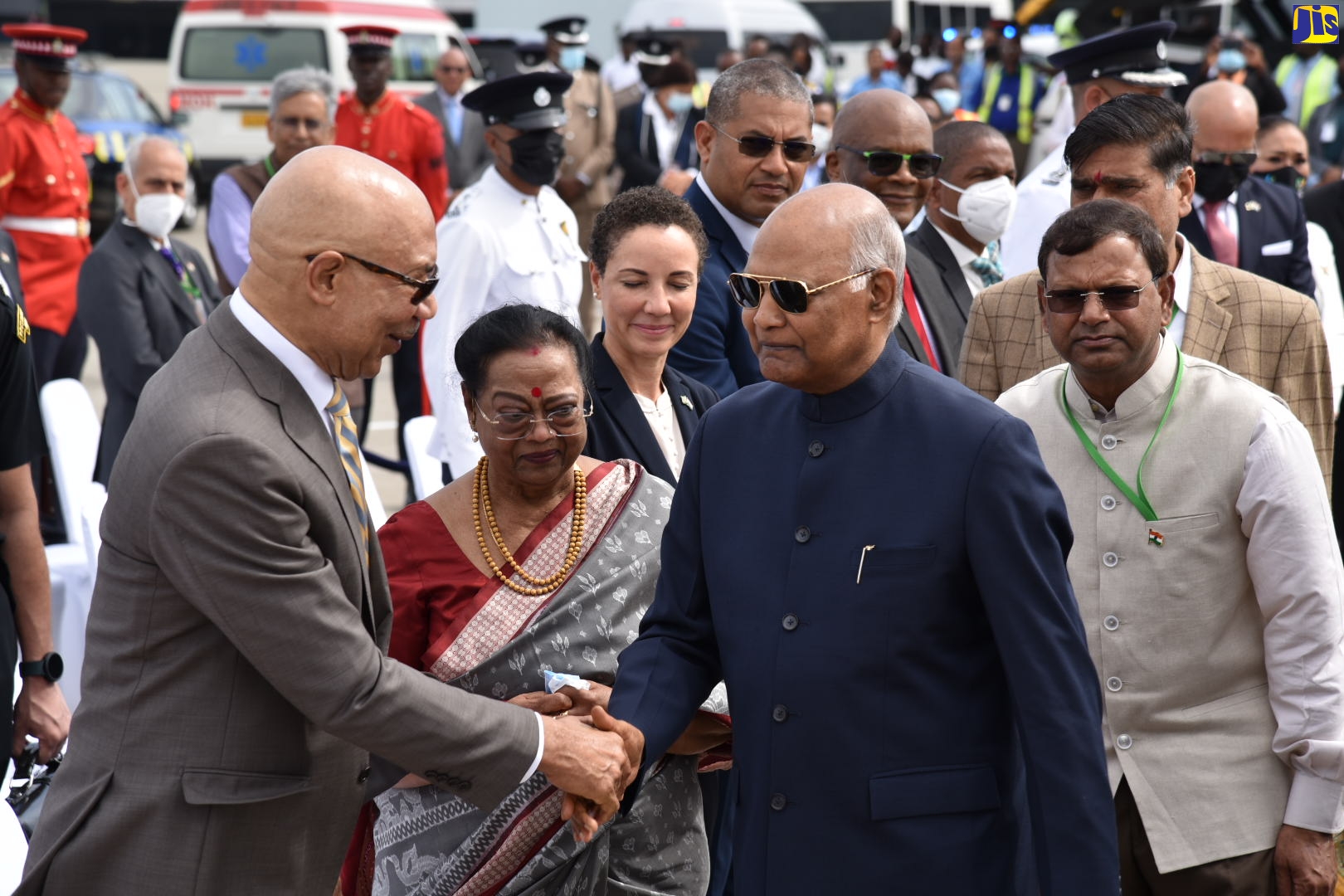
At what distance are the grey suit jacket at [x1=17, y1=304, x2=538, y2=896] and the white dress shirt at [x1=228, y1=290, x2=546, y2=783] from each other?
0.02 meters

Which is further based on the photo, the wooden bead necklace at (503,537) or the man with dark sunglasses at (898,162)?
the man with dark sunglasses at (898,162)

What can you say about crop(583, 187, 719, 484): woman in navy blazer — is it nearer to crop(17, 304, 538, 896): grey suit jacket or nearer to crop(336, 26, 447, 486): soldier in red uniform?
crop(17, 304, 538, 896): grey suit jacket

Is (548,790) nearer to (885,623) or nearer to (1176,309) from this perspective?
(885,623)

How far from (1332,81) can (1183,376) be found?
13365 mm

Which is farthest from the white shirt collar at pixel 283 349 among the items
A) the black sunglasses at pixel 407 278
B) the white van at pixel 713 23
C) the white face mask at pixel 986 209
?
the white van at pixel 713 23

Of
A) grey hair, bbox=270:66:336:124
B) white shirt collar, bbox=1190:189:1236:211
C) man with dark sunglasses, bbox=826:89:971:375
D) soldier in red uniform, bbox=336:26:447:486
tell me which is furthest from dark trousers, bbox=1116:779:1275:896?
soldier in red uniform, bbox=336:26:447:486

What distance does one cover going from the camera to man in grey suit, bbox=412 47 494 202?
12.5 metres

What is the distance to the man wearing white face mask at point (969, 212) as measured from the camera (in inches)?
208

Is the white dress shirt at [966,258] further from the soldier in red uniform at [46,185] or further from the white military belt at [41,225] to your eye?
the white military belt at [41,225]

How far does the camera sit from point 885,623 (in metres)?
2.60

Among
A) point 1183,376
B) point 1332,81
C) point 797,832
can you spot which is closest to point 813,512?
point 797,832

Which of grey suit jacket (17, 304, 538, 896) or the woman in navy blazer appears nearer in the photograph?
grey suit jacket (17, 304, 538, 896)

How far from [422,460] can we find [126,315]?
1648 millimetres

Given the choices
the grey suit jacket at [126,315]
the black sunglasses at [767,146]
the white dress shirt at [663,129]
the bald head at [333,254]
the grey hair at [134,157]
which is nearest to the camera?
the bald head at [333,254]
